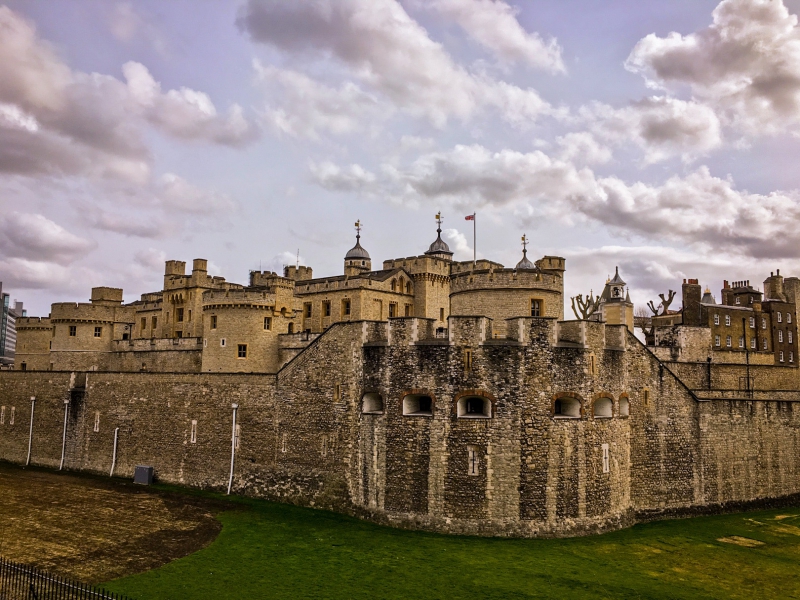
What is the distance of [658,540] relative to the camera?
25641 mm

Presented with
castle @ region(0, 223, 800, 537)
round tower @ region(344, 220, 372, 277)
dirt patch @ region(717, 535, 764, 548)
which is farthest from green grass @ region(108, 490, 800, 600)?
round tower @ region(344, 220, 372, 277)

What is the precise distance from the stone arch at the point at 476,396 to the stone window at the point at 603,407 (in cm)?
462

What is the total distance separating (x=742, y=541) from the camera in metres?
26.3

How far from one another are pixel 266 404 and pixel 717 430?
20.6 meters

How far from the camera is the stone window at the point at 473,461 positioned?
25328 mm

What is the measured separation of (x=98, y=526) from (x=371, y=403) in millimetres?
11429

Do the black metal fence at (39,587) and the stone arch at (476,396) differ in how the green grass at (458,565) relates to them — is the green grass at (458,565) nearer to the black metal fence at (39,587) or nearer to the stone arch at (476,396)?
the black metal fence at (39,587)

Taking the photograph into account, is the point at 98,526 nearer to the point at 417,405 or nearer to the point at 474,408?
the point at 417,405

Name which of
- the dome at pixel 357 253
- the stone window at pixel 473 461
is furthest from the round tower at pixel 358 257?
the stone window at pixel 473 461

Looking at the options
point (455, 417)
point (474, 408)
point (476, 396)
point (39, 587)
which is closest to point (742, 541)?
point (474, 408)

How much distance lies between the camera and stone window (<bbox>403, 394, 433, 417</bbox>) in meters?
26.6

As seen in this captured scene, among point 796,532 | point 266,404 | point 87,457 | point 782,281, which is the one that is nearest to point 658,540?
point 796,532

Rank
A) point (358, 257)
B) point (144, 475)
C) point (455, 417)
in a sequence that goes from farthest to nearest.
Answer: point (358, 257)
point (144, 475)
point (455, 417)

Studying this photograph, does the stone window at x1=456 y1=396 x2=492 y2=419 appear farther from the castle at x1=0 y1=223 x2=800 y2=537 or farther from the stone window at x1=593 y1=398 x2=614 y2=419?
the stone window at x1=593 y1=398 x2=614 y2=419
